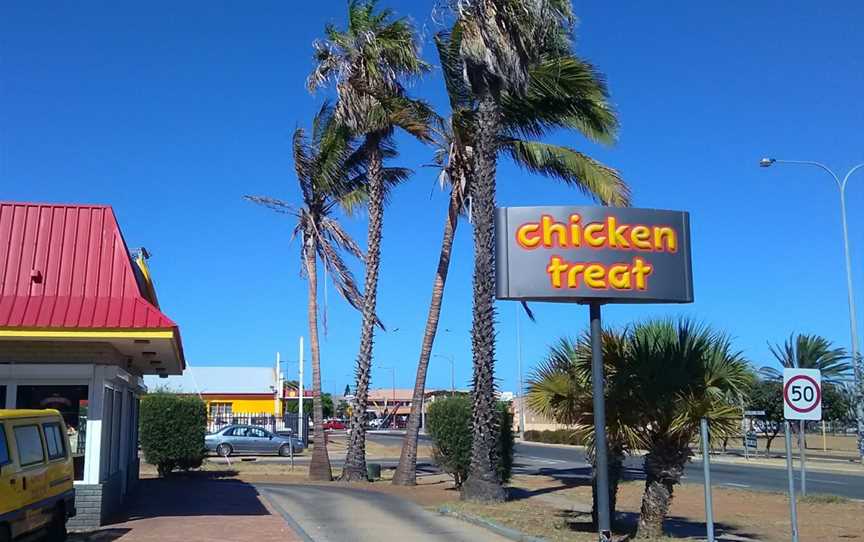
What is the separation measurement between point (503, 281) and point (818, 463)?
32647mm

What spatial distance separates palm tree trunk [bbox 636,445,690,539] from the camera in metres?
13.3

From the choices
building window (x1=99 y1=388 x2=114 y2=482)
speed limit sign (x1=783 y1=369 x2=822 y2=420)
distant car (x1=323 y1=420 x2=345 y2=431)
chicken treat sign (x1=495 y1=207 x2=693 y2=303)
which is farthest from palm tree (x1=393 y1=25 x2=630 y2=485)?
distant car (x1=323 y1=420 x2=345 y2=431)

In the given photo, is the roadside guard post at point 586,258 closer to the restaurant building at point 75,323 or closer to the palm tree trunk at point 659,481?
the palm tree trunk at point 659,481

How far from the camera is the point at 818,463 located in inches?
1580

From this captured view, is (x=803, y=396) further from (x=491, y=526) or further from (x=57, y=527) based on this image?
(x=57, y=527)

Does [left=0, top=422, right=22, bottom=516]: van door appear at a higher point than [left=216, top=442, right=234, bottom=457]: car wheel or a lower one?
higher

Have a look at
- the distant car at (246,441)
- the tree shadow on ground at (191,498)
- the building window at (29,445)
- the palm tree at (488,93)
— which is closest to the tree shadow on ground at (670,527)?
the palm tree at (488,93)

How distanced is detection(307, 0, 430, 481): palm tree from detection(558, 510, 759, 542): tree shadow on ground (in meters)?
9.57

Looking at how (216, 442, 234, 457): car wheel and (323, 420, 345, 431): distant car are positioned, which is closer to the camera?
(216, 442, 234, 457): car wheel

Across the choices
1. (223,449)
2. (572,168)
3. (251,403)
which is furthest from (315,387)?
(251,403)

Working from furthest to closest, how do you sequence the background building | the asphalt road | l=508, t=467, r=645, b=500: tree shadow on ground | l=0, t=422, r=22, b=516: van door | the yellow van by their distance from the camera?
the background building
the asphalt road
l=508, t=467, r=645, b=500: tree shadow on ground
the yellow van
l=0, t=422, r=22, b=516: van door

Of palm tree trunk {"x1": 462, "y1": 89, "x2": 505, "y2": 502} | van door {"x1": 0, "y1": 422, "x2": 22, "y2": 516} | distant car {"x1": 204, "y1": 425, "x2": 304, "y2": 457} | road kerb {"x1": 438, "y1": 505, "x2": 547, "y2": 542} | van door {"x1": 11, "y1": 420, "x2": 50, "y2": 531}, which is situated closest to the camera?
van door {"x1": 0, "y1": 422, "x2": 22, "y2": 516}

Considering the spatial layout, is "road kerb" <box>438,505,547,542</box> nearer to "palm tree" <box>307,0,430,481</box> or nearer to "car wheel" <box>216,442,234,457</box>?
"palm tree" <box>307,0,430,481</box>

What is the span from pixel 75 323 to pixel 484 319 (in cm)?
837
